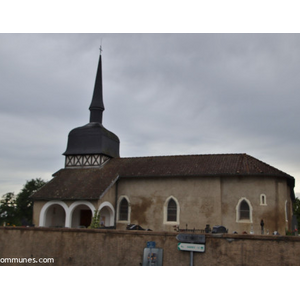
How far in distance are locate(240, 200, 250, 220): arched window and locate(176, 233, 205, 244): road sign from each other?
11.4 meters

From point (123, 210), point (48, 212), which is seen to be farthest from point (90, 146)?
point (123, 210)

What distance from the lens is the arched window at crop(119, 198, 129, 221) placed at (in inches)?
1061

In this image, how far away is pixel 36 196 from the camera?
27047mm

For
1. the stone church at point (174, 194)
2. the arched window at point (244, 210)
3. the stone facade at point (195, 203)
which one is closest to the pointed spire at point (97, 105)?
the stone church at point (174, 194)

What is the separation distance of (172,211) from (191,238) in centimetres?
1177

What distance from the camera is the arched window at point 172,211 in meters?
25.3

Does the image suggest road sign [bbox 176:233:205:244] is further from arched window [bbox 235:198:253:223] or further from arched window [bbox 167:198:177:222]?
arched window [bbox 167:198:177:222]

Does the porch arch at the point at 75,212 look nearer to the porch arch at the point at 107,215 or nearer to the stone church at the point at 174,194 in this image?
the stone church at the point at 174,194

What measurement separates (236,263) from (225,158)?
48.8 ft

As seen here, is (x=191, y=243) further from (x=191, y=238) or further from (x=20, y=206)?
(x=20, y=206)

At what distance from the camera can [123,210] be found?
2708 centimetres

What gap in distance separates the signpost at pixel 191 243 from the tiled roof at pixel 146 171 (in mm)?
11085

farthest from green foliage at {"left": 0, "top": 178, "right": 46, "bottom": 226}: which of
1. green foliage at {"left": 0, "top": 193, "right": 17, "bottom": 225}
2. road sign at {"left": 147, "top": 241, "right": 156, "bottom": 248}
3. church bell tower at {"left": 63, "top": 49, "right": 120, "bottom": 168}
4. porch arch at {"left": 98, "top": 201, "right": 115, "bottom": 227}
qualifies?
road sign at {"left": 147, "top": 241, "right": 156, "bottom": 248}

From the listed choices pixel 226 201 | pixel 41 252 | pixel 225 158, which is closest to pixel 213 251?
pixel 41 252
